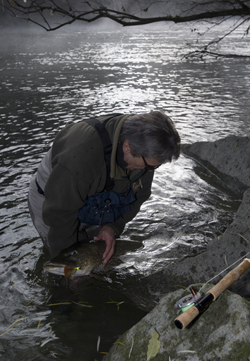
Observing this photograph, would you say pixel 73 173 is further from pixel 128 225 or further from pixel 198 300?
pixel 128 225

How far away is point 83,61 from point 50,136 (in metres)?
15.8

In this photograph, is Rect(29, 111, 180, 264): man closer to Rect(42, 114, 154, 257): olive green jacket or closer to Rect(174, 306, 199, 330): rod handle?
Rect(42, 114, 154, 257): olive green jacket

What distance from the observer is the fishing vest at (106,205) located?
3.47 m

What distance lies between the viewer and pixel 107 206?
3.77 metres

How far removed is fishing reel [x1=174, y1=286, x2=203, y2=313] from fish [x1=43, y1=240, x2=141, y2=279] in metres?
1.46

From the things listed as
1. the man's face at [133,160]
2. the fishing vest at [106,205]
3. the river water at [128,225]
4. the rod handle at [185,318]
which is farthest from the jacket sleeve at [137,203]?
the rod handle at [185,318]

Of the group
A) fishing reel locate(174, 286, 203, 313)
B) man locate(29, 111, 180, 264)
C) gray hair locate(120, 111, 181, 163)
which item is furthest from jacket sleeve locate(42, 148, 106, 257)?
fishing reel locate(174, 286, 203, 313)

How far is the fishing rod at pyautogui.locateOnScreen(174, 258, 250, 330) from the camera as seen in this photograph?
6.42 ft

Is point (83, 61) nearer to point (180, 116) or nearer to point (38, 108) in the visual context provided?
point (38, 108)

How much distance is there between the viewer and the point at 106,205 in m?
3.75

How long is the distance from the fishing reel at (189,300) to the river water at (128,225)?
A: 1.28 metres

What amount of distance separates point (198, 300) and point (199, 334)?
22 cm

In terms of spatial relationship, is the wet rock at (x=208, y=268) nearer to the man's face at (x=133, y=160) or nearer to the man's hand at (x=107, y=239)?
the man's hand at (x=107, y=239)

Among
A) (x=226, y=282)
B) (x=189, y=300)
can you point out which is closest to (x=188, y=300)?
(x=189, y=300)
